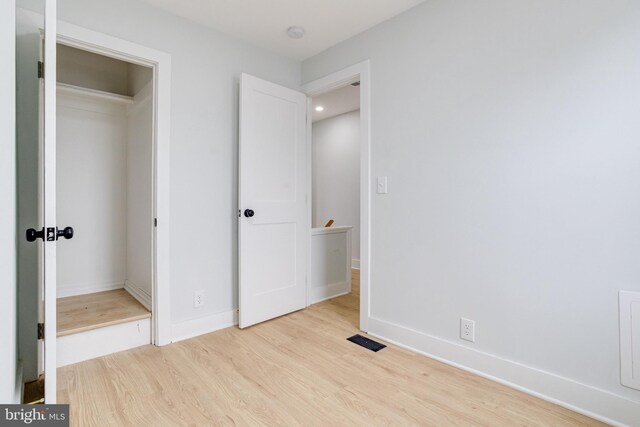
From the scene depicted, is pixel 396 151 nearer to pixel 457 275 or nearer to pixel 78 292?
pixel 457 275

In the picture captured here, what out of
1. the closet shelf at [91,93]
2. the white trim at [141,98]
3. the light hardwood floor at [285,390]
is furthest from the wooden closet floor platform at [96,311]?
the closet shelf at [91,93]

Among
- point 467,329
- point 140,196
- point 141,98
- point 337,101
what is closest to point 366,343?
point 467,329

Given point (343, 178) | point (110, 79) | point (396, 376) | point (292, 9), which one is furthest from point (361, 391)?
point (343, 178)

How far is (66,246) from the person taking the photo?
9.66 ft

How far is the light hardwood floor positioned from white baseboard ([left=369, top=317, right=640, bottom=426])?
0.19 ft

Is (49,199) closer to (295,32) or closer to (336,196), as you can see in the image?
(295,32)

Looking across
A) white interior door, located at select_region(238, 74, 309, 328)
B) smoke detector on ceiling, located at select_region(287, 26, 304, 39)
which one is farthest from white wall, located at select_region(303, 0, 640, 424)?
white interior door, located at select_region(238, 74, 309, 328)

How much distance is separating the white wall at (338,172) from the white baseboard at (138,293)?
328 cm

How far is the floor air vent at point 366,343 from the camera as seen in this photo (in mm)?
2338

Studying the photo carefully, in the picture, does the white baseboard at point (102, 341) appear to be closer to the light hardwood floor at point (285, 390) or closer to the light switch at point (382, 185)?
the light hardwood floor at point (285, 390)

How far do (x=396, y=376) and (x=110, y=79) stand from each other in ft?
11.9

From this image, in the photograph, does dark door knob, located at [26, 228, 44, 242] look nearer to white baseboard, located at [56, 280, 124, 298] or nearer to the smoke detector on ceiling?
white baseboard, located at [56, 280, 124, 298]

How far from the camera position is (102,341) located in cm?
218

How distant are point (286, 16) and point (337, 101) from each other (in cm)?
242
